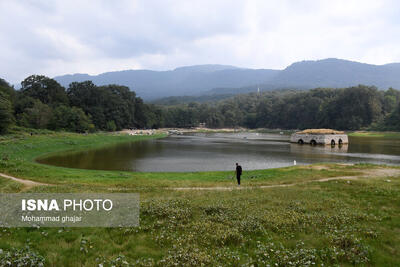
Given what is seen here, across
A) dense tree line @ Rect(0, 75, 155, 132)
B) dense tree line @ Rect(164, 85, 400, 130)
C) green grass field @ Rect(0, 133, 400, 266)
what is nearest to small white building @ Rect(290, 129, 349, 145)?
dense tree line @ Rect(164, 85, 400, 130)

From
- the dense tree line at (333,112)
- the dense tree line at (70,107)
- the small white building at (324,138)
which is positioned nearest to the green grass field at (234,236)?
the dense tree line at (70,107)

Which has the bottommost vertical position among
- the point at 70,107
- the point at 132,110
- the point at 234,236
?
the point at 234,236

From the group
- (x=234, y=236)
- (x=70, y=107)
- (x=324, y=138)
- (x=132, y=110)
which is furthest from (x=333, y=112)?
(x=234, y=236)

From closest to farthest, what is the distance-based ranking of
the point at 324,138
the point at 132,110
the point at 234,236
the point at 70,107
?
1. the point at 234,236
2. the point at 324,138
3. the point at 70,107
4. the point at 132,110

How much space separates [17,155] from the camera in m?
40.6

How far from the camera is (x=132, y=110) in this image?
139 m

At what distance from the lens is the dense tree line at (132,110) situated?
285ft

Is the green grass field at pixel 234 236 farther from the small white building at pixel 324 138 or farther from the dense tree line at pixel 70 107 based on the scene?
the small white building at pixel 324 138

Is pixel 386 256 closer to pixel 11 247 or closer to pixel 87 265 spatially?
pixel 87 265

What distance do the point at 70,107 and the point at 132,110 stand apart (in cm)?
4051

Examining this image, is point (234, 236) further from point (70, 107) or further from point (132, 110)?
point (132, 110)

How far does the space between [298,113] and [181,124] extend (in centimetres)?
8189

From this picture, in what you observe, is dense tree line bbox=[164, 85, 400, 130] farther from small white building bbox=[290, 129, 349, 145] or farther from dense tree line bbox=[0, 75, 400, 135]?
small white building bbox=[290, 129, 349, 145]

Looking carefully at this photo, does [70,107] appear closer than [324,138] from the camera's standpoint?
No
